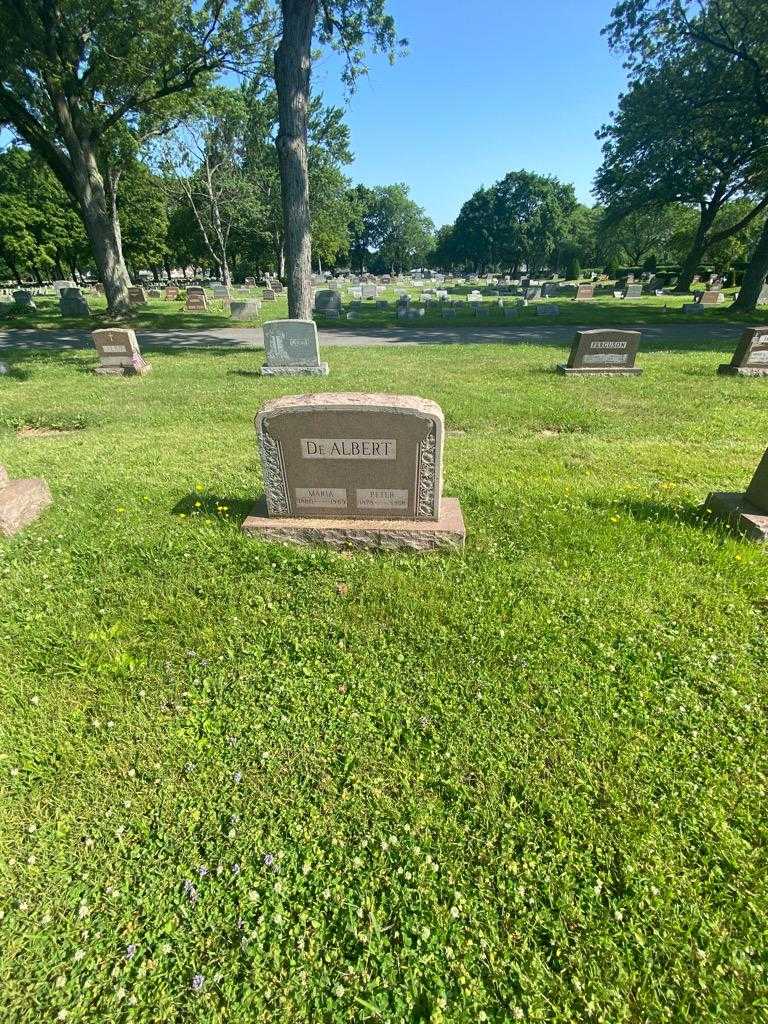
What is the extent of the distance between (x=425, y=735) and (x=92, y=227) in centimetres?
2243

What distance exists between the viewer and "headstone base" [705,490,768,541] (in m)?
3.80

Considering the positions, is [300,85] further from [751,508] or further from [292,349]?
[751,508]

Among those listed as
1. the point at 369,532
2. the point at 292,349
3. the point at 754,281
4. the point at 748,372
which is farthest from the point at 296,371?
the point at 754,281

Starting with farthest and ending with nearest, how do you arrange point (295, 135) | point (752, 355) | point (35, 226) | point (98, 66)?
point (35, 226)
point (98, 66)
point (295, 135)
point (752, 355)

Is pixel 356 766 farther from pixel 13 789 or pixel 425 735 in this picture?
pixel 13 789

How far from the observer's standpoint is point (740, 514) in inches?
156

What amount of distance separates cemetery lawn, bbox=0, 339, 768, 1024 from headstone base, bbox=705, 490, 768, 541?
14cm

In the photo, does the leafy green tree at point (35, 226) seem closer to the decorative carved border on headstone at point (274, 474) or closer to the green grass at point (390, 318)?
the green grass at point (390, 318)

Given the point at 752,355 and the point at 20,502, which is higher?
the point at 752,355

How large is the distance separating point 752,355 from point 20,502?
535 inches

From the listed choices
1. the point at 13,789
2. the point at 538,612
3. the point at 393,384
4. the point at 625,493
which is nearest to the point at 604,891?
the point at 538,612

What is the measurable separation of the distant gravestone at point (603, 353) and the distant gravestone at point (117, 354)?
1043 cm

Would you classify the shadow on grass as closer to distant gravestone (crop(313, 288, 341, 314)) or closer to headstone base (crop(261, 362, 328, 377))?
headstone base (crop(261, 362, 328, 377))

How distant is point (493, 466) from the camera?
5582mm
